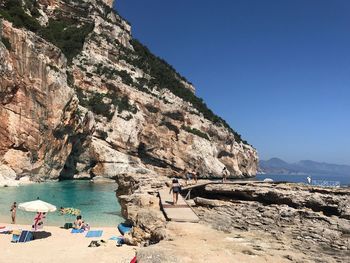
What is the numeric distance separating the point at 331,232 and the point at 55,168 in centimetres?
4904

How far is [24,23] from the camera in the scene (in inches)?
2165

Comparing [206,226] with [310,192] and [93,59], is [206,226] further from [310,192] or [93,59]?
[93,59]

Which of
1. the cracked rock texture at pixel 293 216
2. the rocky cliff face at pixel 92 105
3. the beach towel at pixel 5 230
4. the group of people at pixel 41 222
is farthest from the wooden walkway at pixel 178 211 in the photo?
the rocky cliff face at pixel 92 105

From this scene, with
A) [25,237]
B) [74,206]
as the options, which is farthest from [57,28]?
[25,237]

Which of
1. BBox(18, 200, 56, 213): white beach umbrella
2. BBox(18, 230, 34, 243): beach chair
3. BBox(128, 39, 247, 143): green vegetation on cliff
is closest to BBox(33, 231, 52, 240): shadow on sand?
BBox(18, 230, 34, 243): beach chair

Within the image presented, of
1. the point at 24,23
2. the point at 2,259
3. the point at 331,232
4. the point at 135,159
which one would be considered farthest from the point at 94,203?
the point at 135,159

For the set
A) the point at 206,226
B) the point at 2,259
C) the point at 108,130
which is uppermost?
the point at 108,130

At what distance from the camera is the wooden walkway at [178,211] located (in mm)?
11844

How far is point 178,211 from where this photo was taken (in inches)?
516

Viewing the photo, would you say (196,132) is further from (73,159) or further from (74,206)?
(74,206)

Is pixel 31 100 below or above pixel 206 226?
above

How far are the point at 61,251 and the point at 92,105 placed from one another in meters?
58.7

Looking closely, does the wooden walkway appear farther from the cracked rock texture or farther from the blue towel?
the blue towel

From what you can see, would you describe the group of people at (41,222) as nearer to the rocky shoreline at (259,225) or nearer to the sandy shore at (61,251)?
the sandy shore at (61,251)
